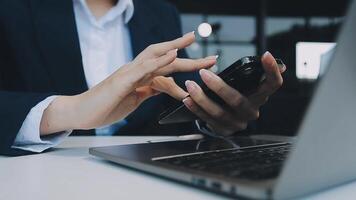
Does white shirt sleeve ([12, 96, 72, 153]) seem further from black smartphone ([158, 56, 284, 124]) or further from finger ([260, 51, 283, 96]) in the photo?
finger ([260, 51, 283, 96])

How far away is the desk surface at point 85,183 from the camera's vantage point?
32 centimetres

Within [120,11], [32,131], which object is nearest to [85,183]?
[32,131]

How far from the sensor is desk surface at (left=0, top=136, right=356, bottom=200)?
0.32 m

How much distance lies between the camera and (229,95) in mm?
623

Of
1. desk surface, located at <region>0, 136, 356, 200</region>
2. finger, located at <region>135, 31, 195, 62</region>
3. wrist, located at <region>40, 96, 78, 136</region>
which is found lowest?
desk surface, located at <region>0, 136, 356, 200</region>

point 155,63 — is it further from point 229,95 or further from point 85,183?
point 85,183

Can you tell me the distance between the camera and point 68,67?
94 cm

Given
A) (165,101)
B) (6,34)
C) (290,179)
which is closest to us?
(290,179)

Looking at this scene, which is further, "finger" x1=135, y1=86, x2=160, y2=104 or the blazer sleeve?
"finger" x1=135, y1=86, x2=160, y2=104

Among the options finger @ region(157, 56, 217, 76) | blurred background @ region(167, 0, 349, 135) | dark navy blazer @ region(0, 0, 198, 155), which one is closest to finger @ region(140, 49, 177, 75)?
finger @ region(157, 56, 217, 76)

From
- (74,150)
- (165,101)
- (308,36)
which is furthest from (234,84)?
(308,36)

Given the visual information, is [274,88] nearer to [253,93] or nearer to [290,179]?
[253,93]

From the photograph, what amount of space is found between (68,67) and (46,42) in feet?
0.27

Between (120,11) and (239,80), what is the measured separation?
1.84 ft
